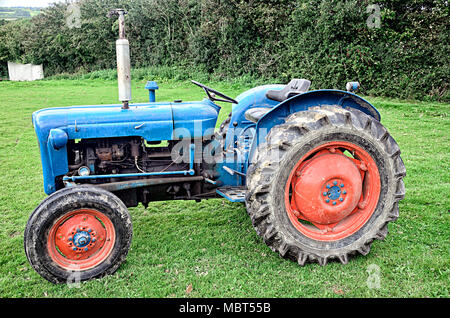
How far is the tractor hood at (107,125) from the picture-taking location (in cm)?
317

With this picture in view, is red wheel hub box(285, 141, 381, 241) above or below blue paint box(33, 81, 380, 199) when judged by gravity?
below

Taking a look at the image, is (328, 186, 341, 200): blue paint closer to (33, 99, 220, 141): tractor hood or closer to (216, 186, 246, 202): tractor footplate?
Answer: (216, 186, 246, 202): tractor footplate

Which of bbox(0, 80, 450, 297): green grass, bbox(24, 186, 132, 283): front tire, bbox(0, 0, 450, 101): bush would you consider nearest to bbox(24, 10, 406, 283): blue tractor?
bbox(24, 186, 132, 283): front tire

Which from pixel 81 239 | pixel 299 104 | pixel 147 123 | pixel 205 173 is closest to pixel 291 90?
pixel 299 104

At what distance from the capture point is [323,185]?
10.2 feet

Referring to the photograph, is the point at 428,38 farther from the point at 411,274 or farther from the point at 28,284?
the point at 28,284

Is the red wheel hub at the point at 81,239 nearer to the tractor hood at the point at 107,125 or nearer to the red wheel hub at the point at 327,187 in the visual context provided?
the tractor hood at the point at 107,125

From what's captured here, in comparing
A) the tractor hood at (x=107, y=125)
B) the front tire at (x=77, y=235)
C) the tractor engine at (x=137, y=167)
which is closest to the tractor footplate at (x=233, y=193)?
the tractor engine at (x=137, y=167)

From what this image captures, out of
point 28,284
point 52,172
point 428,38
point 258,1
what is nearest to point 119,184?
point 52,172

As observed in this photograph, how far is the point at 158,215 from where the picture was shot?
432 cm

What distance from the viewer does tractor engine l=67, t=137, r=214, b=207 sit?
3.33 m

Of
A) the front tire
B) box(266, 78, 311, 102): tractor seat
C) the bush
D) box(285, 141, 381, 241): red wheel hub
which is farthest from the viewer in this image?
the bush

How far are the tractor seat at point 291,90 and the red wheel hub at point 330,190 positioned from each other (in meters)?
0.63

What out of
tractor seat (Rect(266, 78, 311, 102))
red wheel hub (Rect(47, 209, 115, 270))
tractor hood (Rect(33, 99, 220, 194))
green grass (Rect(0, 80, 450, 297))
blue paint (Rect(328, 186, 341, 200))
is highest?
tractor seat (Rect(266, 78, 311, 102))
